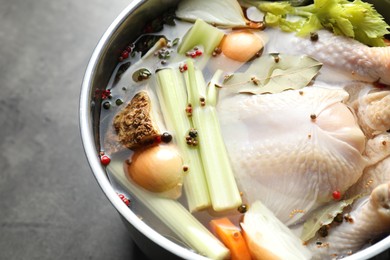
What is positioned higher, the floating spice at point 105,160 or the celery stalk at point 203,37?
the celery stalk at point 203,37

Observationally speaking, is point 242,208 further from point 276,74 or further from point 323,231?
point 276,74

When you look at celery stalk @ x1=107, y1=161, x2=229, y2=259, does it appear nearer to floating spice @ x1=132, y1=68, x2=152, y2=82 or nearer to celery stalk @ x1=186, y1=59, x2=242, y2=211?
celery stalk @ x1=186, y1=59, x2=242, y2=211

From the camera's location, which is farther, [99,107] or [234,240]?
[99,107]

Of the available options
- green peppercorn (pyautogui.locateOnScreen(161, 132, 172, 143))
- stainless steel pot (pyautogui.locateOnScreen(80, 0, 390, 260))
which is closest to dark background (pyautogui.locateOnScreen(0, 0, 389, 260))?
stainless steel pot (pyautogui.locateOnScreen(80, 0, 390, 260))

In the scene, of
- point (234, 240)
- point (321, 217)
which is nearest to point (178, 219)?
point (234, 240)

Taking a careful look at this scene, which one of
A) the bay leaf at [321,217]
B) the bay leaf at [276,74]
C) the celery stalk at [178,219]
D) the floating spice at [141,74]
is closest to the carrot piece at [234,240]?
the celery stalk at [178,219]

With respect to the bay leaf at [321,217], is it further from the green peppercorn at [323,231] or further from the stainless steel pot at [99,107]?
the stainless steel pot at [99,107]
